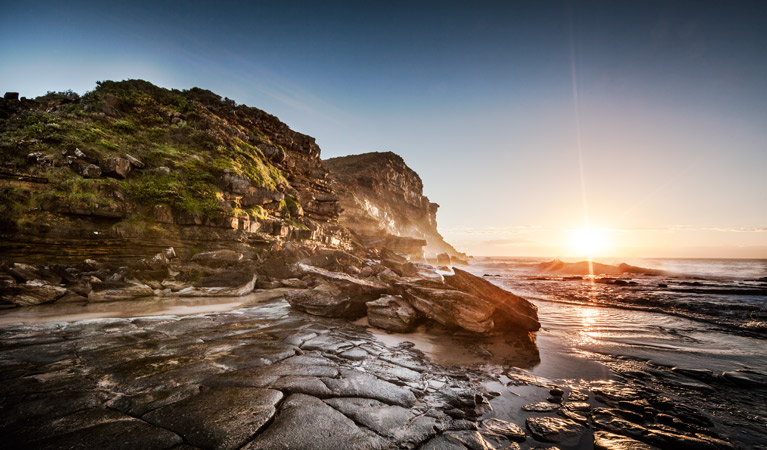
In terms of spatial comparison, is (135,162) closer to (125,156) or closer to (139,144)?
(125,156)

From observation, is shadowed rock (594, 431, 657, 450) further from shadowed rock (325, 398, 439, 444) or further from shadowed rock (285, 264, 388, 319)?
shadowed rock (285, 264, 388, 319)

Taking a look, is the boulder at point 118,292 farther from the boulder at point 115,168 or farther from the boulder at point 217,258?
the boulder at point 115,168

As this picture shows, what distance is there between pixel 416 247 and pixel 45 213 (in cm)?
5005

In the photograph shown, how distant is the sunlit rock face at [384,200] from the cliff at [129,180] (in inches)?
1047

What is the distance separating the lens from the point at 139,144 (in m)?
14.4

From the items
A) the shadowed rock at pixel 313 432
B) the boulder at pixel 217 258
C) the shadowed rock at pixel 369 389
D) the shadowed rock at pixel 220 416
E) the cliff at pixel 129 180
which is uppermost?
the cliff at pixel 129 180

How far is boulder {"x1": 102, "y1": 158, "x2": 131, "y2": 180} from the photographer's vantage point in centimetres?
1159

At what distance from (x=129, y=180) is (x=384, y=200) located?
59.1 metres

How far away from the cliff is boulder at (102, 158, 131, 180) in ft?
0.13

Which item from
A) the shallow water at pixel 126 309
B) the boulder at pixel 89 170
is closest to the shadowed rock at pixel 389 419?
the shallow water at pixel 126 309

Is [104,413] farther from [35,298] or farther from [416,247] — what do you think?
[416,247]

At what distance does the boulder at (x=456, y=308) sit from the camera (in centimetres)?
694

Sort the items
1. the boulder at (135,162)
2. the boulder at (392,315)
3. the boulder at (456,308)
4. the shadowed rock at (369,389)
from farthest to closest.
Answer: the boulder at (135,162), the boulder at (392,315), the boulder at (456,308), the shadowed rock at (369,389)

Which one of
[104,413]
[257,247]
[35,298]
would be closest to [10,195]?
[35,298]
